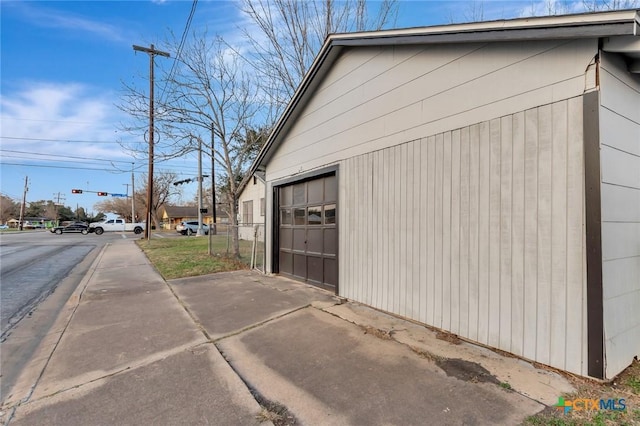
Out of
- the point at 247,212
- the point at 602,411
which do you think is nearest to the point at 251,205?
the point at 247,212

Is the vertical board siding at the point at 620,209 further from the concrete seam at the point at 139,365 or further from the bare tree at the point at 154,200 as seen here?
the bare tree at the point at 154,200

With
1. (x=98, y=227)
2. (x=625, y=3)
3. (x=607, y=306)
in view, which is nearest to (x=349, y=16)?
(x=625, y=3)

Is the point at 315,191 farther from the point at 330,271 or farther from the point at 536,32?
the point at 536,32

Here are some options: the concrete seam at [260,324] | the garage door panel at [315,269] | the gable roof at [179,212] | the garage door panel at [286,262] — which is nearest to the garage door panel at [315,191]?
the garage door panel at [315,269]

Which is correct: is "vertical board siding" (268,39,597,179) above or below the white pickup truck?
above

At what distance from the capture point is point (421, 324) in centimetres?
431

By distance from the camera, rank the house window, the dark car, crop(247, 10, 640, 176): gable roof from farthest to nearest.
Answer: the dark car
the house window
crop(247, 10, 640, 176): gable roof

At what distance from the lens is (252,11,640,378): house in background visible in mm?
2797

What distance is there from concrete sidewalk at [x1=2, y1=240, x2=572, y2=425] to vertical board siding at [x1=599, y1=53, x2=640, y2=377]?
769mm

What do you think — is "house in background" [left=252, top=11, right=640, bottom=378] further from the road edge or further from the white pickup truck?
the white pickup truck

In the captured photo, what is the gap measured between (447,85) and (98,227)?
4285 centimetres

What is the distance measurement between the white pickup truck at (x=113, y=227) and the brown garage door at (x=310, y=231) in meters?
36.1

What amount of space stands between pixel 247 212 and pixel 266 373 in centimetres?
1918

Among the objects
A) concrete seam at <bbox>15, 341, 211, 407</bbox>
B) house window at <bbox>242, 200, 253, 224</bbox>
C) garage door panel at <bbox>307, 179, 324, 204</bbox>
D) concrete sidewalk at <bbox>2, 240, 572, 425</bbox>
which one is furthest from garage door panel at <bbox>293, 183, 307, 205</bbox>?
house window at <bbox>242, 200, 253, 224</bbox>
